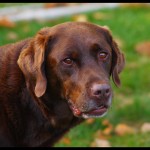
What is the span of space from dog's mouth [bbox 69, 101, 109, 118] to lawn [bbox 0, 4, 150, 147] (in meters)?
1.52

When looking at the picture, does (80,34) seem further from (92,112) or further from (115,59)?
(92,112)

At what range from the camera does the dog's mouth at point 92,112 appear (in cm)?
534

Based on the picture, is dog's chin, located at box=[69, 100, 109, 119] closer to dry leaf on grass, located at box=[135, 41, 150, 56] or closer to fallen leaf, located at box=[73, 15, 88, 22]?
dry leaf on grass, located at box=[135, 41, 150, 56]

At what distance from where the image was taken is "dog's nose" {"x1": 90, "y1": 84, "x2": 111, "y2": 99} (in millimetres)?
5137

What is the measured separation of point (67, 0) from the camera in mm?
11711

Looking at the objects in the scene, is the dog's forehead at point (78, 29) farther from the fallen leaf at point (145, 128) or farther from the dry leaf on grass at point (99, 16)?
the dry leaf on grass at point (99, 16)

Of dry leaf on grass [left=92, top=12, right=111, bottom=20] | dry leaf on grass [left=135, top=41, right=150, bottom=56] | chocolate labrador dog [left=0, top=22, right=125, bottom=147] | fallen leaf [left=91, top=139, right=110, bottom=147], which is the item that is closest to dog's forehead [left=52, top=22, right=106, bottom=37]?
chocolate labrador dog [left=0, top=22, right=125, bottom=147]

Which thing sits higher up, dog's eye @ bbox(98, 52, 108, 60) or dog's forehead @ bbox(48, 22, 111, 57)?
dog's forehead @ bbox(48, 22, 111, 57)

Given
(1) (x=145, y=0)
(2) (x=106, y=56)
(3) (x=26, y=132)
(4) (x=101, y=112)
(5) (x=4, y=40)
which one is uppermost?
(2) (x=106, y=56)

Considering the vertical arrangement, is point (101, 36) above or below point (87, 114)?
above

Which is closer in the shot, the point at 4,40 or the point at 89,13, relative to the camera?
the point at 4,40

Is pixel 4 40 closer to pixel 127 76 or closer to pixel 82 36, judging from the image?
pixel 127 76

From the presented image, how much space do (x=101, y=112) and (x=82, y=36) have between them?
659mm

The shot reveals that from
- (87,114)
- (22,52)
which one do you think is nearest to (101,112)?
(87,114)
